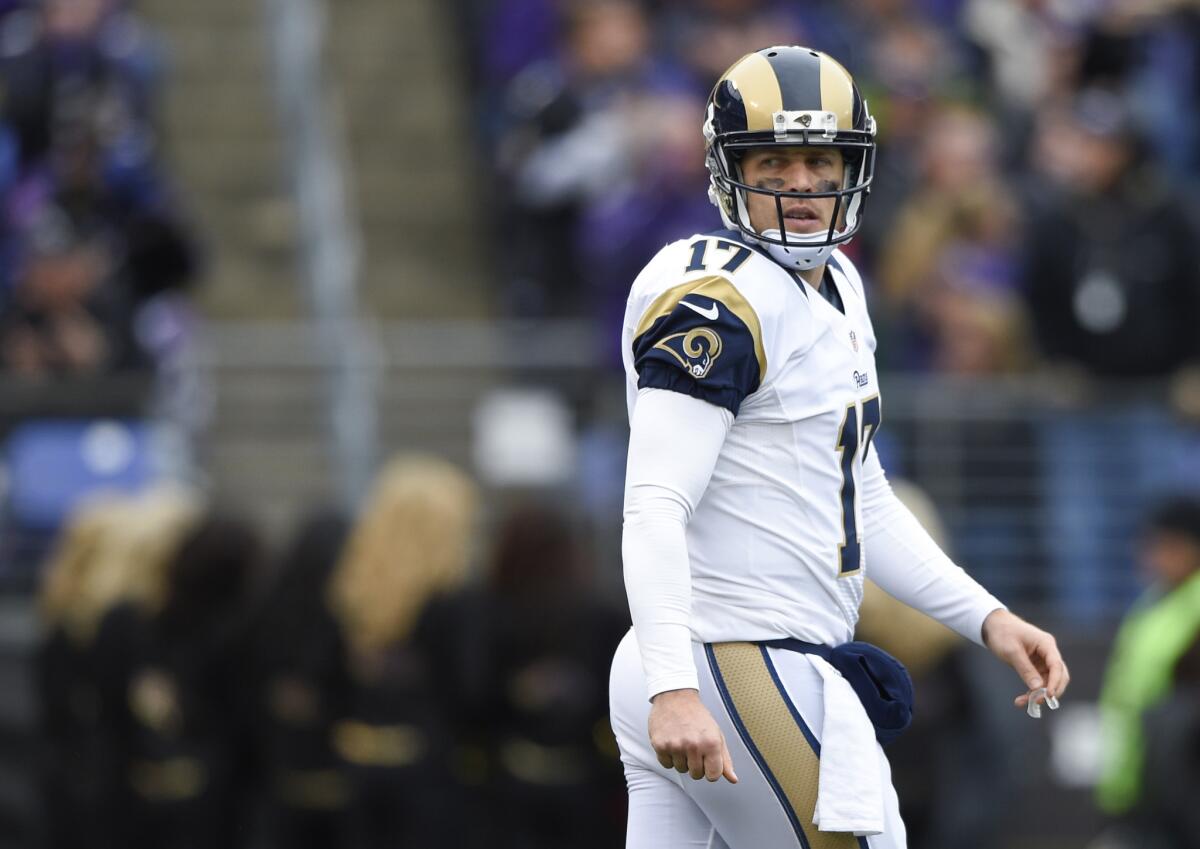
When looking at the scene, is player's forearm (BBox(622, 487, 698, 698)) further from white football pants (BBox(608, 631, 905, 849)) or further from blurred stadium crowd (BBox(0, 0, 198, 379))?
blurred stadium crowd (BBox(0, 0, 198, 379))

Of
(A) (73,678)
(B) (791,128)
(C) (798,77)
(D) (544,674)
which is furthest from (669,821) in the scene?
(A) (73,678)

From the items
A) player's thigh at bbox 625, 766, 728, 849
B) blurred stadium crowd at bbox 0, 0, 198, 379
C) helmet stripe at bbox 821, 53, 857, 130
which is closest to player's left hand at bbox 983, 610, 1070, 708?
player's thigh at bbox 625, 766, 728, 849

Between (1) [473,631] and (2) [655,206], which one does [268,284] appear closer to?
(2) [655,206]

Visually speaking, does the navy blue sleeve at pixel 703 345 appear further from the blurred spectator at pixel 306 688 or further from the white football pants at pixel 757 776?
the blurred spectator at pixel 306 688

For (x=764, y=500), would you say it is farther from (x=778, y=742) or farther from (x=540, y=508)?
(x=540, y=508)

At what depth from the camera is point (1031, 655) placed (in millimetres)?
4605

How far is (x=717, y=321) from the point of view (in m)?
4.23

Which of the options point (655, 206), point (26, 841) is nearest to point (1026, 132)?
point (655, 206)

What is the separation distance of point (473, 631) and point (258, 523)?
1687 millimetres

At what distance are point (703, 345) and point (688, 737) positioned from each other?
0.73 metres

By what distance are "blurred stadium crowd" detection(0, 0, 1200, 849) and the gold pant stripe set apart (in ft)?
13.4

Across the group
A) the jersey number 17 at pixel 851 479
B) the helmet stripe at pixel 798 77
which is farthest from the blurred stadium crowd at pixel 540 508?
the helmet stripe at pixel 798 77

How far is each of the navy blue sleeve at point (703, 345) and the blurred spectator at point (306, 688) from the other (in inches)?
204

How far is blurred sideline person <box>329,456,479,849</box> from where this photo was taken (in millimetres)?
9031
